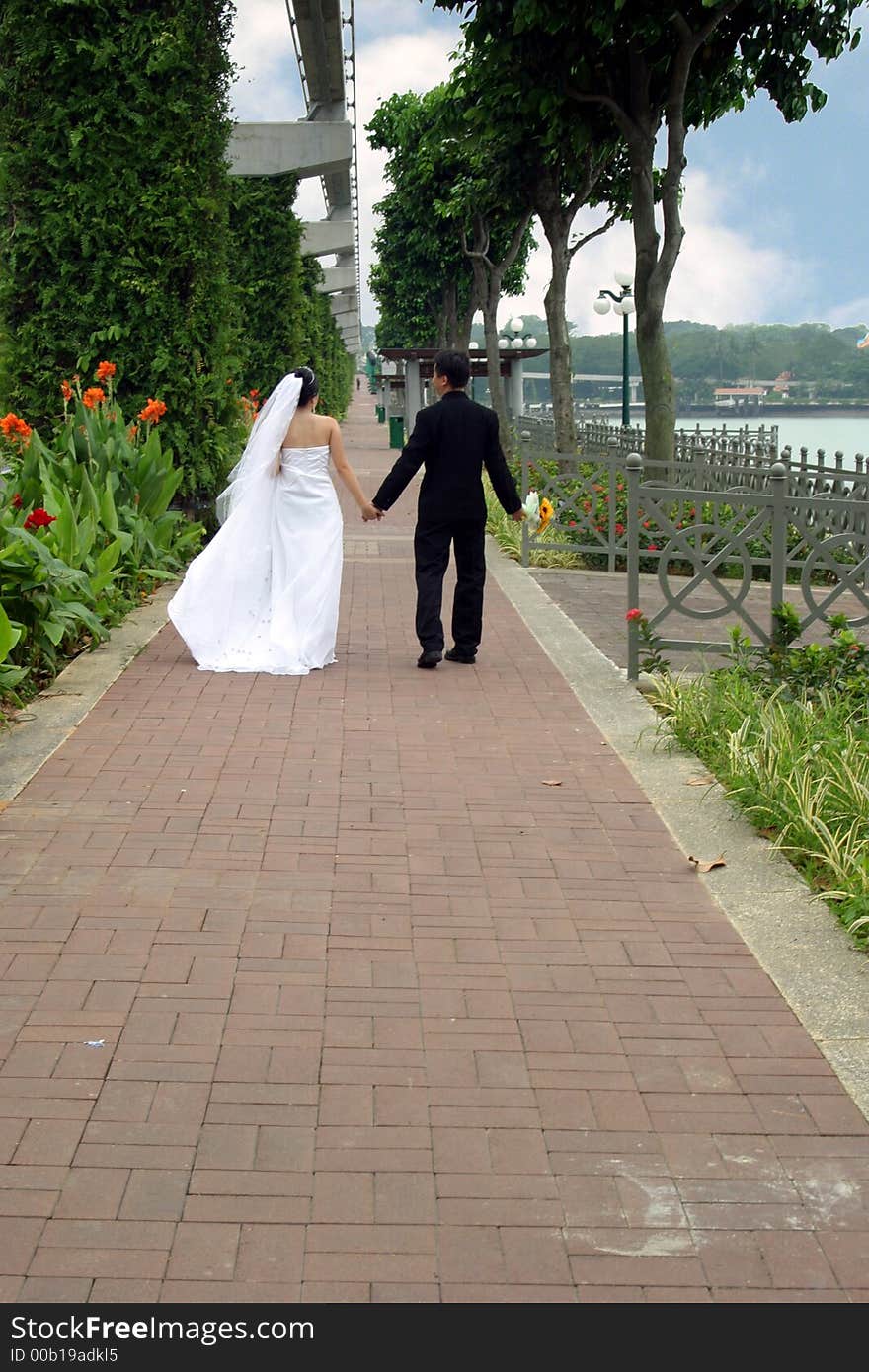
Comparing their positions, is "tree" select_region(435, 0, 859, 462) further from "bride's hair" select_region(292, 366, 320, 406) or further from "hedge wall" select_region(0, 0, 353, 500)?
"bride's hair" select_region(292, 366, 320, 406)

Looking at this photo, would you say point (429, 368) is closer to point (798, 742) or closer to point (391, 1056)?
point (798, 742)

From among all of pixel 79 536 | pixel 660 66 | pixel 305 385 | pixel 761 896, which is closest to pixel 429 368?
pixel 660 66

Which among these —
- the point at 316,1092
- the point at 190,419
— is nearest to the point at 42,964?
the point at 316,1092

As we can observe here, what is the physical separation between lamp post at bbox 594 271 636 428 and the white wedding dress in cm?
2651

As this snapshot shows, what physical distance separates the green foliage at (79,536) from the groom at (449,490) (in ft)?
6.57

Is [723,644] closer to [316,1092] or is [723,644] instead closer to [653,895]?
[653,895]

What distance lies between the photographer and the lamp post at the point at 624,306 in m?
36.3

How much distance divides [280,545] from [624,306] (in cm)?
2713

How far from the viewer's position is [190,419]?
15203 millimetres

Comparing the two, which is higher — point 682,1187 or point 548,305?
point 548,305

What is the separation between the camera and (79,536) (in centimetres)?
1037

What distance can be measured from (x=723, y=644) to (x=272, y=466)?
3128 mm

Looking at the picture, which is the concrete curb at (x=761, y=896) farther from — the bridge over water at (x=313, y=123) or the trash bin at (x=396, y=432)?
the trash bin at (x=396, y=432)

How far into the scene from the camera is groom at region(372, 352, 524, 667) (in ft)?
33.1
